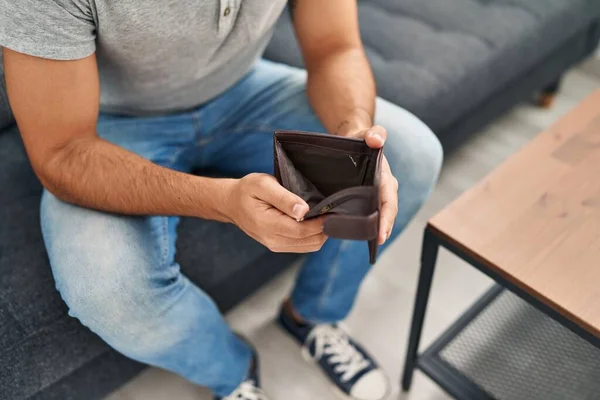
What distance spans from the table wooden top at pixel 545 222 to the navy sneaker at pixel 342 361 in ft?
1.40

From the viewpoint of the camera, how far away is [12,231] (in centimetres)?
104

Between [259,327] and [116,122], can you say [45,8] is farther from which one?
[259,327]

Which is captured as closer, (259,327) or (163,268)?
(163,268)

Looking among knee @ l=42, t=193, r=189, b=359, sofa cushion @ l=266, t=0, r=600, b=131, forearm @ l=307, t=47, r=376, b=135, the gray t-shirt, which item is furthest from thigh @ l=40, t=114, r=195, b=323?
sofa cushion @ l=266, t=0, r=600, b=131

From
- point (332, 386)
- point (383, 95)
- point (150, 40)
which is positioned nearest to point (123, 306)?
point (150, 40)

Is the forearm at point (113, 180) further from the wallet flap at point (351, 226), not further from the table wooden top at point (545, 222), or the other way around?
the table wooden top at point (545, 222)

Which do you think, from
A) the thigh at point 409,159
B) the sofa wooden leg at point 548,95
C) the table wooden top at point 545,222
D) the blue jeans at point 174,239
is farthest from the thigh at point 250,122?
the sofa wooden leg at point 548,95

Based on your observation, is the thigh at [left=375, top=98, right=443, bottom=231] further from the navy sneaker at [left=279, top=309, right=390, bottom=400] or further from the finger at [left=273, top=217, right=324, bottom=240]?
the finger at [left=273, top=217, right=324, bottom=240]

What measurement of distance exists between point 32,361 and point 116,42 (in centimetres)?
54

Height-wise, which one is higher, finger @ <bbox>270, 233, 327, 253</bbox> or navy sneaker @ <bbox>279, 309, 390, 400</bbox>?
finger @ <bbox>270, 233, 327, 253</bbox>

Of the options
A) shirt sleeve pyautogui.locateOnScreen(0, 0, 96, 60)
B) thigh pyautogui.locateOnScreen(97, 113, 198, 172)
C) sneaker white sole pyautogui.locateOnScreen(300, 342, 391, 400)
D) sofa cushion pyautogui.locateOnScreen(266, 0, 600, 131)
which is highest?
shirt sleeve pyautogui.locateOnScreen(0, 0, 96, 60)

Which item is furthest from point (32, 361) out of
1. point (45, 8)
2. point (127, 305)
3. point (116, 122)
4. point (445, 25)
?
point (445, 25)

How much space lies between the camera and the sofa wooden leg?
6.13 ft

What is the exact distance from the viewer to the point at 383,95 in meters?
1.33
